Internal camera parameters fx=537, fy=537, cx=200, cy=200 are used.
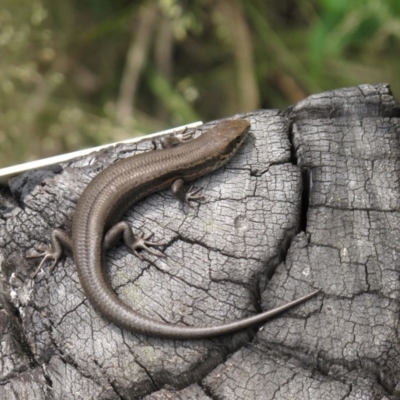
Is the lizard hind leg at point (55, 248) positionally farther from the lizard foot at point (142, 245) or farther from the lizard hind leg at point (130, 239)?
the lizard foot at point (142, 245)

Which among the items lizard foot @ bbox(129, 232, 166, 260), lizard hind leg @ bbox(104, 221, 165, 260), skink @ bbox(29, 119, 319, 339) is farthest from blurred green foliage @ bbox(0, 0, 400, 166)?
lizard foot @ bbox(129, 232, 166, 260)

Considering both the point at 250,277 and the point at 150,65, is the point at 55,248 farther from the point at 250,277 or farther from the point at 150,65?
the point at 150,65

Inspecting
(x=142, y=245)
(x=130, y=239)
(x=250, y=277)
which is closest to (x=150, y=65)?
(x=130, y=239)

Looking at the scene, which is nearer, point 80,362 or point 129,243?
point 80,362

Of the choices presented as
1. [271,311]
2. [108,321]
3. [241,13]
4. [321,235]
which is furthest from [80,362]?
[241,13]

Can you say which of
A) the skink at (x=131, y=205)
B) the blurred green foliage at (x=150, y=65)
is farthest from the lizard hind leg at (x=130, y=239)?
the blurred green foliage at (x=150, y=65)

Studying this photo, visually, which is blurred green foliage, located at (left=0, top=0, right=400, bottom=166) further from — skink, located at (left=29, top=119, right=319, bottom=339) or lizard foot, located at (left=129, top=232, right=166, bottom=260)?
lizard foot, located at (left=129, top=232, right=166, bottom=260)

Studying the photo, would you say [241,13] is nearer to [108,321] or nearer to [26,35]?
[26,35]

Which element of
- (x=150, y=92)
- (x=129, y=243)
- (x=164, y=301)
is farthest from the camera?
(x=150, y=92)
